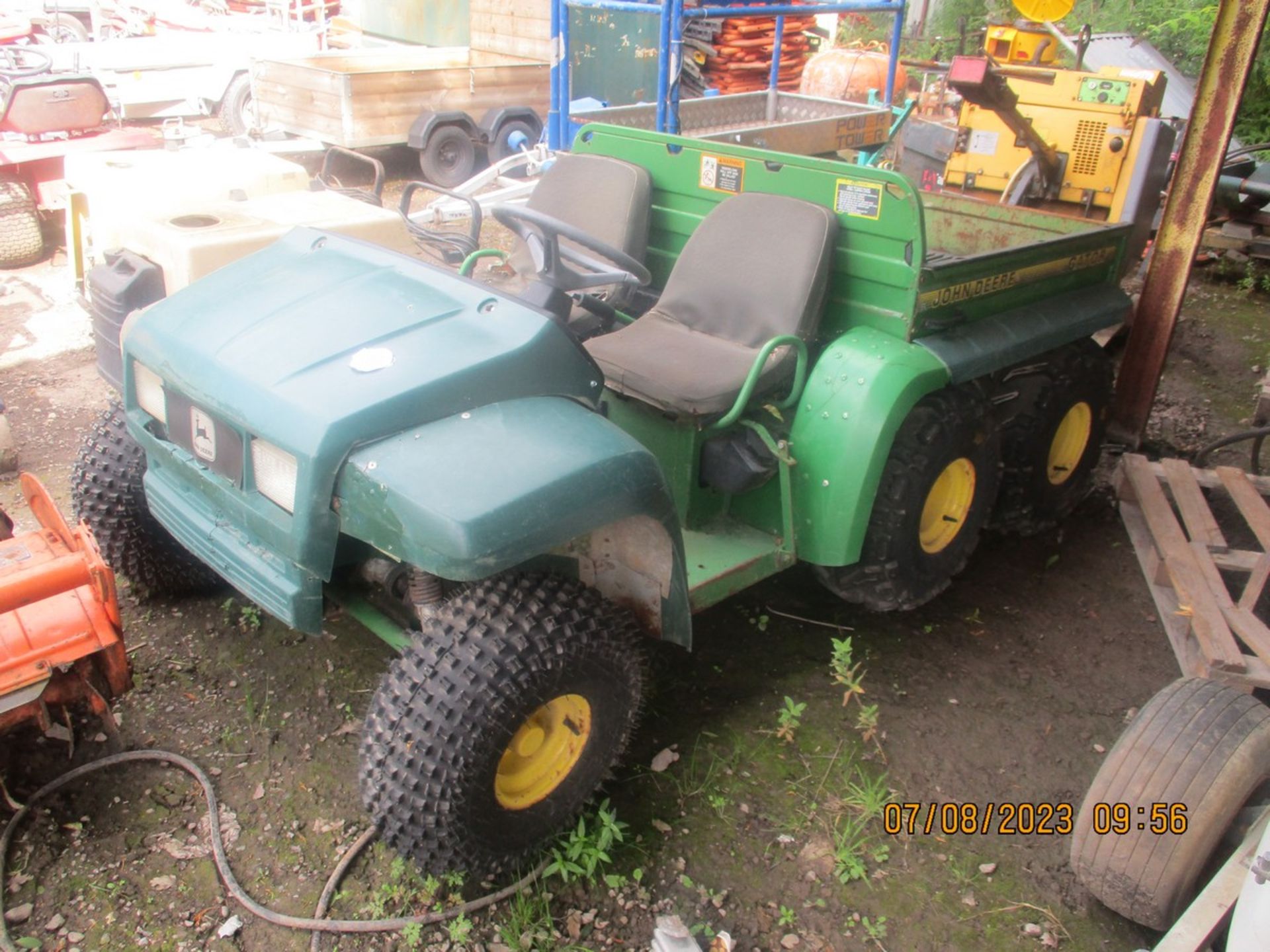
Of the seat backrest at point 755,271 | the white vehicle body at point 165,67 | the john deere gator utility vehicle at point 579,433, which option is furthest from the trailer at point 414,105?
the seat backrest at point 755,271

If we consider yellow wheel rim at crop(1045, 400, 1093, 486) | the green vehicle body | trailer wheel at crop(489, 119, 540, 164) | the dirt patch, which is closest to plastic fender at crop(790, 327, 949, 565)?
the green vehicle body

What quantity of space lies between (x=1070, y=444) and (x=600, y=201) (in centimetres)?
198

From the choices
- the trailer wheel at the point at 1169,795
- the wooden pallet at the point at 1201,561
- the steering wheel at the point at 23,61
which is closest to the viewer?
the trailer wheel at the point at 1169,795

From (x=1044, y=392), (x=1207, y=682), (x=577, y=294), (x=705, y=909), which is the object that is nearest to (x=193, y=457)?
(x=577, y=294)

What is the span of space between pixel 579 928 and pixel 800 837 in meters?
0.61

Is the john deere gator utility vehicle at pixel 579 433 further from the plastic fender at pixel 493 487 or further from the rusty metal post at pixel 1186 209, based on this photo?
the rusty metal post at pixel 1186 209

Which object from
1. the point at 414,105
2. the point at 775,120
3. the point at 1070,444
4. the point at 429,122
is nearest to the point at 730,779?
the point at 1070,444

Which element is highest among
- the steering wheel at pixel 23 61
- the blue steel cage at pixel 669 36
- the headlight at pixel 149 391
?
the blue steel cage at pixel 669 36

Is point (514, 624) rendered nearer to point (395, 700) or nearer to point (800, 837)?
point (395, 700)

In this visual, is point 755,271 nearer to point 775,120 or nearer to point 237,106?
point 775,120

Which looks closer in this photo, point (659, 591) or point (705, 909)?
point (705, 909)

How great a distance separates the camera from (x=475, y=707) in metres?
2.13

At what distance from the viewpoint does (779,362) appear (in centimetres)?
298

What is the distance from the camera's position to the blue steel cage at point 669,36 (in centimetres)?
442
